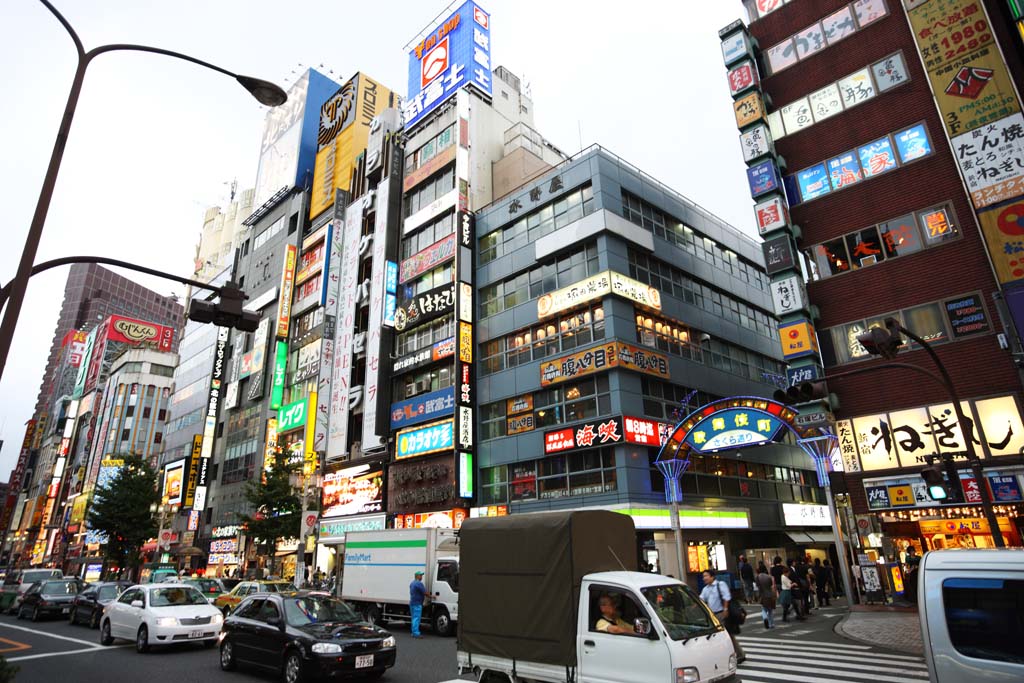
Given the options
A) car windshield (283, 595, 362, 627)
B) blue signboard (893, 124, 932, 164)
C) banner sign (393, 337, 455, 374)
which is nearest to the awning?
blue signboard (893, 124, 932, 164)

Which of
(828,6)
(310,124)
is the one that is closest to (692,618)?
(828,6)

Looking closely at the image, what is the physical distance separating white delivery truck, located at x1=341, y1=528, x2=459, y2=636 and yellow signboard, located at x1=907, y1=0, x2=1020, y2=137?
72.0 ft

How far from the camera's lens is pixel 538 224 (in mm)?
33312

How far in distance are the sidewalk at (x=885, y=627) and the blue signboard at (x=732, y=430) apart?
6471 mm

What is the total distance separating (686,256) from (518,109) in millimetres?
20962

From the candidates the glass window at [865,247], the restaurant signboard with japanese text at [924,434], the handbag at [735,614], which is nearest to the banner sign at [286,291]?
the glass window at [865,247]

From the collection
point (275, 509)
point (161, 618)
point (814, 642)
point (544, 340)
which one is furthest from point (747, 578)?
point (275, 509)

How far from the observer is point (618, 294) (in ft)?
92.7

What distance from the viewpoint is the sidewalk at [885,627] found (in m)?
12.9

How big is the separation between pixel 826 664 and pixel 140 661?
14.4 metres

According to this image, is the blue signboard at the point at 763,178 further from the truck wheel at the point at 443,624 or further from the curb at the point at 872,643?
the truck wheel at the point at 443,624

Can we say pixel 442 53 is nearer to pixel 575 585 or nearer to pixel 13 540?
pixel 575 585

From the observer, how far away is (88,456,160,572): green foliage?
4116 centimetres

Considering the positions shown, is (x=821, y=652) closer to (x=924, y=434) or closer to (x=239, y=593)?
(x=924, y=434)
